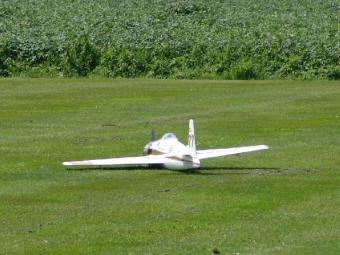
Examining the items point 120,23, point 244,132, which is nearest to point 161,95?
point 244,132

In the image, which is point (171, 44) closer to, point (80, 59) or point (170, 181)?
point (80, 59)

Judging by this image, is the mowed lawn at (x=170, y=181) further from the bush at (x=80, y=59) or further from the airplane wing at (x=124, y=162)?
the bush at (x=80, y=59)

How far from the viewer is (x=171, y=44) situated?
170ft

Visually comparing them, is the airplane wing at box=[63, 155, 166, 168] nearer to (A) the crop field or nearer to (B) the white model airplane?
(B) the white model airplane

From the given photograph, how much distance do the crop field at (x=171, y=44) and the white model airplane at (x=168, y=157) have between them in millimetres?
26041

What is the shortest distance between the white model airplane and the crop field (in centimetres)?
2604

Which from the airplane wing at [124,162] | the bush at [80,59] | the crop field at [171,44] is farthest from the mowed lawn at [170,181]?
the bush at [80,59]

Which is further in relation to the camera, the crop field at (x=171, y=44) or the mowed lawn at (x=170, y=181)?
the crop field at (x=171, y=44)

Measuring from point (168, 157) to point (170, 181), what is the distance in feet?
3.24

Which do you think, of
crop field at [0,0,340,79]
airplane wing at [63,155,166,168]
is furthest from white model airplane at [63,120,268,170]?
crop field at [0,0,340,79]

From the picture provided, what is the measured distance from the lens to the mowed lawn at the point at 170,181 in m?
15.7

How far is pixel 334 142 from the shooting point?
2686 cm

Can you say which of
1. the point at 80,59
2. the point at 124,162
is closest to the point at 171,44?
the point at 80,59

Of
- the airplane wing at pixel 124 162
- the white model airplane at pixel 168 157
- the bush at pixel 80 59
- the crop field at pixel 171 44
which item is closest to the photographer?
the white model airplane at pixel 168 157
